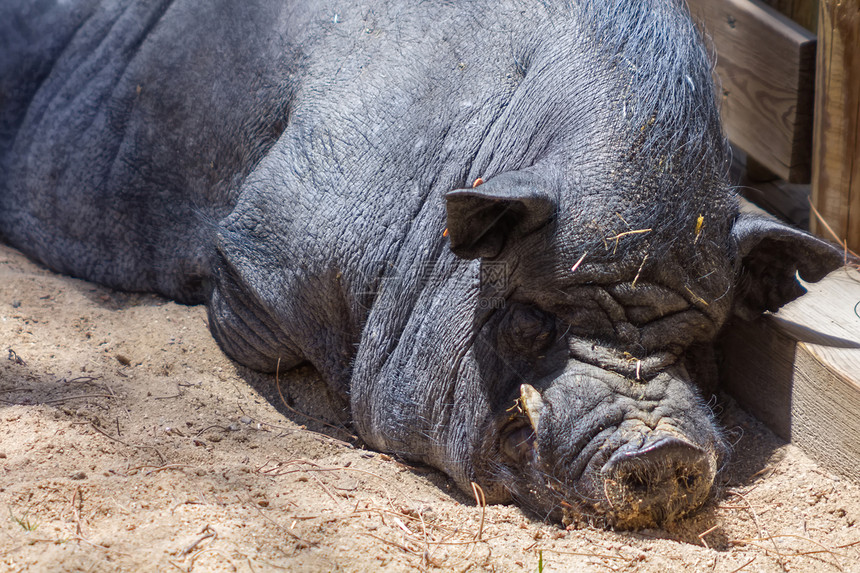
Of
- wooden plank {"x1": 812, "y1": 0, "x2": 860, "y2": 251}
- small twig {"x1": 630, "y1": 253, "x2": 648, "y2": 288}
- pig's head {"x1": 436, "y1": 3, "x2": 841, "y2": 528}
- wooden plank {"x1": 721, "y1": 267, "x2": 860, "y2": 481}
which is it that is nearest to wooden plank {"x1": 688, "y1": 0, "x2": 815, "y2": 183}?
wooden plank {"x1": 812, "y1": 0, "x2": 860, "y2": 251}

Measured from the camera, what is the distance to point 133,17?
4.51m

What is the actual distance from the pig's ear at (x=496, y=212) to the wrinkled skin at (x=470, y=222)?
1cm

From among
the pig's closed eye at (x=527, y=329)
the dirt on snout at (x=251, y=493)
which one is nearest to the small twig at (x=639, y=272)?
the pig's closed eye at (x=527, y=329)

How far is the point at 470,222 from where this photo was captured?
267 cm

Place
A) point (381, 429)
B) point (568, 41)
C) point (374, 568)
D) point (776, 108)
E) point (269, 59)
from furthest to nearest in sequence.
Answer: point (776, 108), point (269, 59), point (381, 429), point (568, 41), point (374, 568)

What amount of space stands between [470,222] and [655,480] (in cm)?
103

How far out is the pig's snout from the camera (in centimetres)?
254

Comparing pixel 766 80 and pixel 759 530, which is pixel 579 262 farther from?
pixel 766 80

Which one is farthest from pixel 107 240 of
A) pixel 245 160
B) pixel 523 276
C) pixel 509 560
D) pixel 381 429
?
pixel 509 560

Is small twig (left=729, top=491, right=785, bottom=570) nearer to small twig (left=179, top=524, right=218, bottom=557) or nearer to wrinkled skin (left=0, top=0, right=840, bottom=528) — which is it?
wrinkled skin (left=0, top=0, right=840, bottom=528)

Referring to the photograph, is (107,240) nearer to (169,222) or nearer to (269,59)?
(169,222)

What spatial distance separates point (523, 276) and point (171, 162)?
2.32 meters

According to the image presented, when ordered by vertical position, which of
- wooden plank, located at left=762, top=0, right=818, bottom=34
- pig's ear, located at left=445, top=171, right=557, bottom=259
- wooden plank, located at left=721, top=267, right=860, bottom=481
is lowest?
wooden plank, located at left=721, top=267, right=860, bottom=481

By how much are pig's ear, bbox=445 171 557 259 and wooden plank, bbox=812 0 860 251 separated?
177cm
